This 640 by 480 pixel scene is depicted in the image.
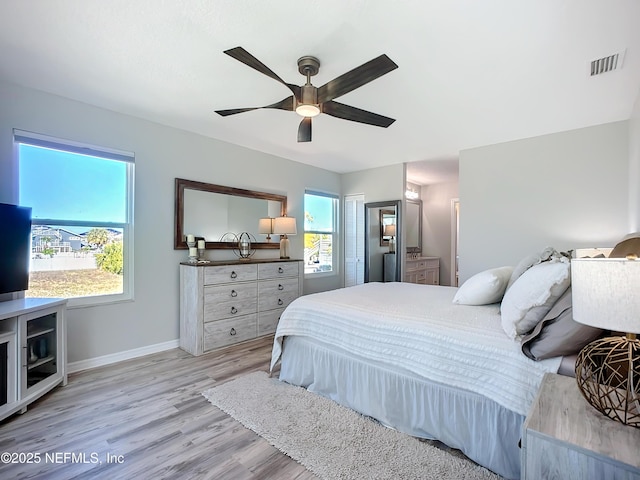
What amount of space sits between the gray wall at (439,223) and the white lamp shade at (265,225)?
3987 millimetres

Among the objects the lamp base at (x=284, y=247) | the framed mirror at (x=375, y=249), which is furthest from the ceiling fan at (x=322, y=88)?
the framed mirror at (x=375, y=249)

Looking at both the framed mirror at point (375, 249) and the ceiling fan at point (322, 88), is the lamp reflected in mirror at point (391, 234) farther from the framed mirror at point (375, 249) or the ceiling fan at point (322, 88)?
the ceiling fan at point (322, 88)

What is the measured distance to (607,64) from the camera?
227 centimetres

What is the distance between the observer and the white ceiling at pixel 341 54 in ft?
5.77

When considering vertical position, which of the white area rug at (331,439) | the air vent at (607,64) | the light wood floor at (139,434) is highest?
the air vent at (607,64)

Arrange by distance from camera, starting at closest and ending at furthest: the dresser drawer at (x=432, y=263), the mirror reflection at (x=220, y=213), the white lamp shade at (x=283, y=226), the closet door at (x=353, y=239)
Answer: the mirror reflection at (x=220, y=213), the white lamp shade at (x=283, y=226), the closet door at (x=353, y=239), the dresser drawer at (x=432, y=263)

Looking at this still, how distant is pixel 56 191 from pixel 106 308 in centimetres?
118

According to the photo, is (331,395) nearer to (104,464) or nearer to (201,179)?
(104,464)

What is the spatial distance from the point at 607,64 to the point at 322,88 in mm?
2102

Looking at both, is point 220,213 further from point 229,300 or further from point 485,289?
point 485,289

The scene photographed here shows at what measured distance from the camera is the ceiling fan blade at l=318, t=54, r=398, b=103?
1798 millimetres

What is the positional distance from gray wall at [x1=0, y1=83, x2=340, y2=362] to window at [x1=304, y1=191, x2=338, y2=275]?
1.31 m

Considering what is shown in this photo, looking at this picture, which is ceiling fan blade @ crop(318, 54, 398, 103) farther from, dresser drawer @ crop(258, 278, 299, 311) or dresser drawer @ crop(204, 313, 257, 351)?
dresser drawer @ crop(204, 313, 257, 351)

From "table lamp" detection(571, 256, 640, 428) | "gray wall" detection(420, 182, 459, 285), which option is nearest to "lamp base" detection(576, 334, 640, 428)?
"table lamp" detection(571, 256, 640, 428)
